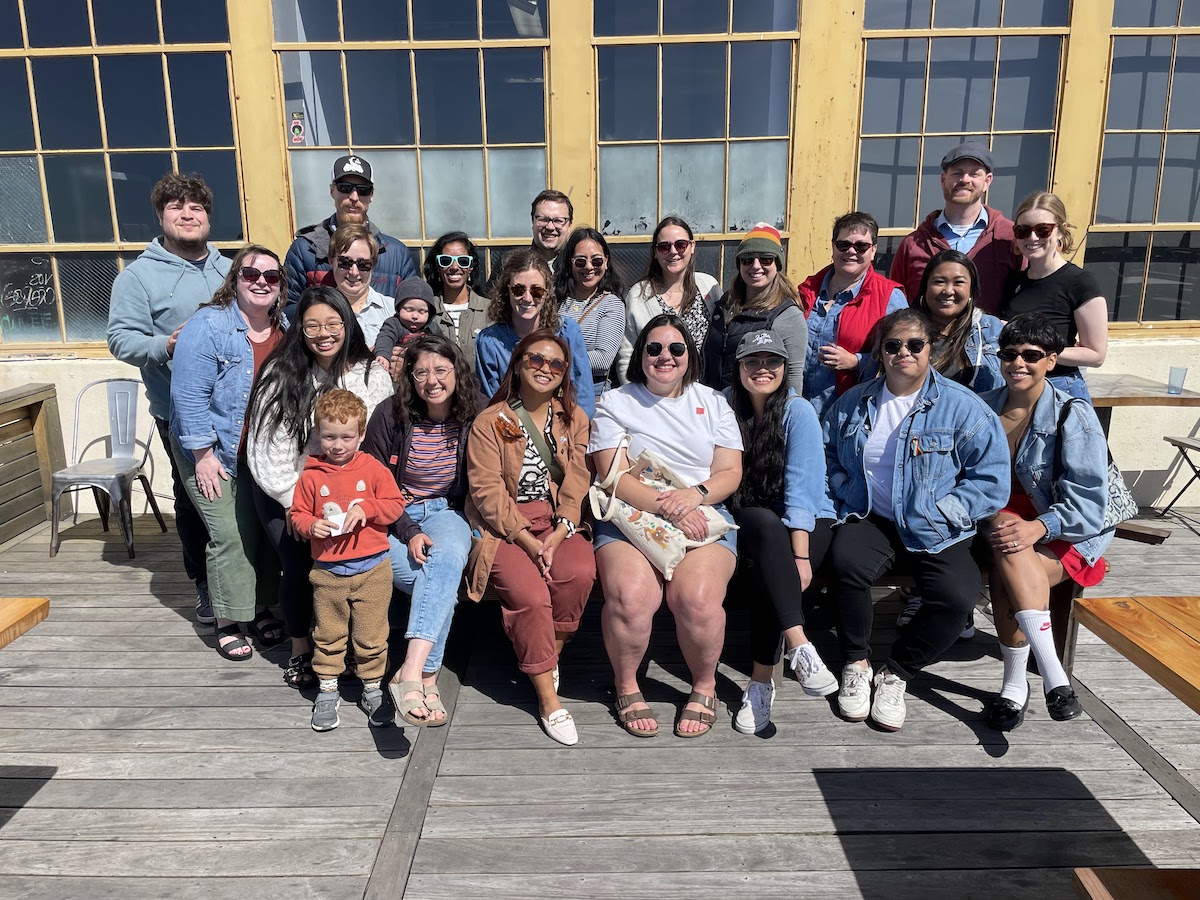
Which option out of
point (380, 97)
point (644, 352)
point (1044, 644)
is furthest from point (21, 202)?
point (1044, 644)

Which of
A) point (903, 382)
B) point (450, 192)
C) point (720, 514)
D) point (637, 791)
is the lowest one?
point (637, 791)

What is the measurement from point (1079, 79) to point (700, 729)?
4616mm

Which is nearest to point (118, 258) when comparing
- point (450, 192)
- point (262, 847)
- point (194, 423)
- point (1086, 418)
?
point (450, 192)

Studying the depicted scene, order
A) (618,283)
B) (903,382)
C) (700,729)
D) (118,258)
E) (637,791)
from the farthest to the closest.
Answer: (118,258)
(618,283)
(903,382)
(700,729)
(637,791)

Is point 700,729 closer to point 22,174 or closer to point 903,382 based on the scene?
point 903,382

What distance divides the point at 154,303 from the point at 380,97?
2276mm

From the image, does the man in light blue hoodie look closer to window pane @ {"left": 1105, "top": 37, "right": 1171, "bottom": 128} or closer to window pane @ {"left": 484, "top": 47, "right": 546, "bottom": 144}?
window pane @ {"left": 484, "top": 47, "right": 546, "bottom": 144}

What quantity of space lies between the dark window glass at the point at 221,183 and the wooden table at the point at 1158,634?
504 centimetres

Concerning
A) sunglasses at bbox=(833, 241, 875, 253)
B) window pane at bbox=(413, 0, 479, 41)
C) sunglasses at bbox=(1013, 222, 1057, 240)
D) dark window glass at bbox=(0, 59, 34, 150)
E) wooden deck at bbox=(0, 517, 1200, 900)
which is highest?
window pane at bbox=(413, 0, 479, 41)

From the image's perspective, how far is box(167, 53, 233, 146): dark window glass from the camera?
4.88 meters

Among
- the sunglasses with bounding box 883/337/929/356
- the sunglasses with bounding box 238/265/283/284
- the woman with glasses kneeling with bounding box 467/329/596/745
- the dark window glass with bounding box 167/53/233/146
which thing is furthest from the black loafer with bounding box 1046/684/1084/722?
the dark window glass with bounding box 167/53/233/146

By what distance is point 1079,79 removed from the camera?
480 centimetres

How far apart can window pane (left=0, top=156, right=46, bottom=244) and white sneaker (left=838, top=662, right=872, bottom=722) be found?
5490 millimetres

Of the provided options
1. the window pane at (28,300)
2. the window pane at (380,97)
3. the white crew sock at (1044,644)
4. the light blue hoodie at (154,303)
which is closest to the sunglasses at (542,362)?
the light blue hoodie at (154,303)
